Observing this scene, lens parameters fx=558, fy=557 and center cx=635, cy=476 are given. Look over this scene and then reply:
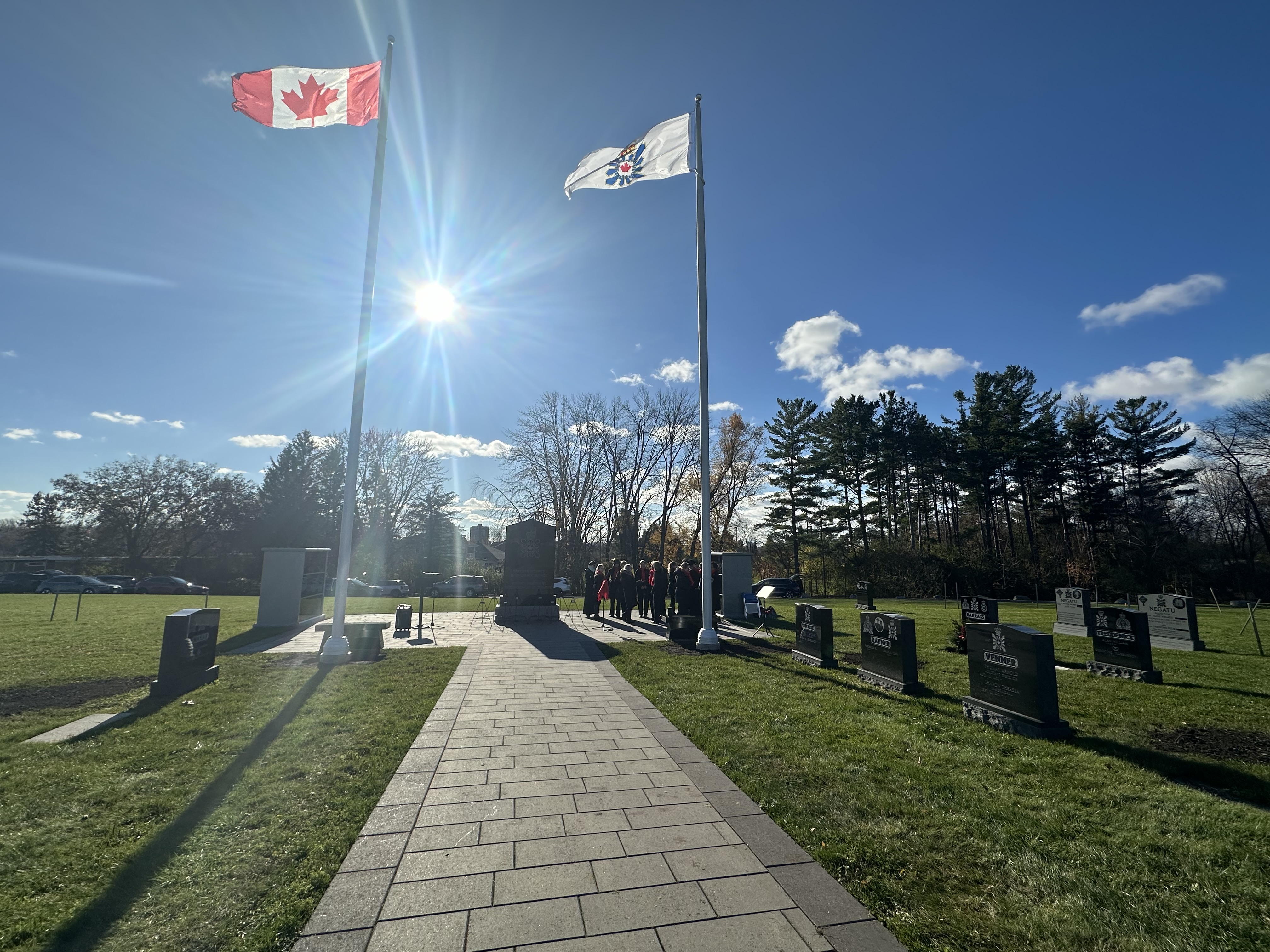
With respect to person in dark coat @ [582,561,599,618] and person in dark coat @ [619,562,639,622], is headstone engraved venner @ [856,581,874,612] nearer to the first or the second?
person in dark coat @ [619,562,639,622]

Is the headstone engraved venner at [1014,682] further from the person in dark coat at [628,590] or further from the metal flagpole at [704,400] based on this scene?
the person in dark coat at [628,590]

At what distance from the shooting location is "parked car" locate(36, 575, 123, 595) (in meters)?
34.4

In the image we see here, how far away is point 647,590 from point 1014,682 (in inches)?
578

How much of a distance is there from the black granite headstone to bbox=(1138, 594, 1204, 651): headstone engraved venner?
14808 millimetres

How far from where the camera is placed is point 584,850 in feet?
11.4

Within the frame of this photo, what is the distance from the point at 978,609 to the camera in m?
12.1

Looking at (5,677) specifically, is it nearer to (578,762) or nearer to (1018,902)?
(578,762)

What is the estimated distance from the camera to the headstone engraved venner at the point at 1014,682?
592 centimetres

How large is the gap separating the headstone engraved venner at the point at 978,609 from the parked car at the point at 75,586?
1743 inches

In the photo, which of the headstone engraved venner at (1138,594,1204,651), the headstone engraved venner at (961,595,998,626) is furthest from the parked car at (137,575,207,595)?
the headstone engraved venner at (1138,594,1204,651)

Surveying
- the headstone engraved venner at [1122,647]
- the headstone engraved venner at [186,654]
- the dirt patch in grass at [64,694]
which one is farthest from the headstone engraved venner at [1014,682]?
the dirt patch in grass at [64,694]

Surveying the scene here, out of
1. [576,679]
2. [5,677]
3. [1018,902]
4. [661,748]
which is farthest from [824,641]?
[5,677]

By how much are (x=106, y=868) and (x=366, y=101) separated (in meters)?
12.7

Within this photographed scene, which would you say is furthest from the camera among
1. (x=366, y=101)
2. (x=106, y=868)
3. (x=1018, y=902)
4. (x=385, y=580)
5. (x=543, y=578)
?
(x=385, y=580)
